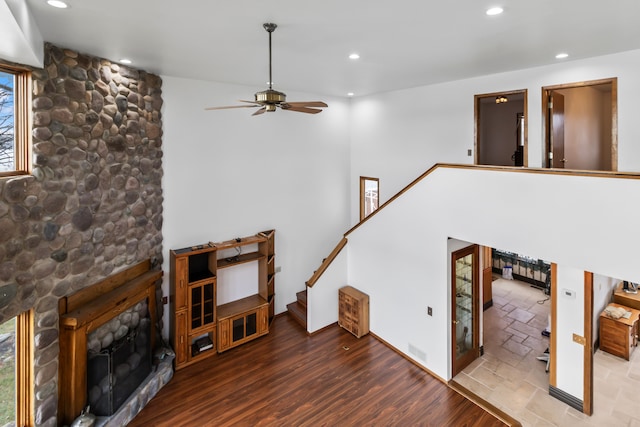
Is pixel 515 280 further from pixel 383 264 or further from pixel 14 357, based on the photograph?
pixel 14 357

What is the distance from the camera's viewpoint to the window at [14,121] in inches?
139

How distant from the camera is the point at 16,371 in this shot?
3.71 meters

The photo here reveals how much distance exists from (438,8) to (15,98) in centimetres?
444

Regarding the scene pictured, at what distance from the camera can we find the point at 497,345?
6.58 m

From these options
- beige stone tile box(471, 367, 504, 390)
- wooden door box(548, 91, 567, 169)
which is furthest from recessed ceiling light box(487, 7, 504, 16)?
beige stone tile box(471, 367, 504, 390)

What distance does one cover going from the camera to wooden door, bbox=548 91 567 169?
5341 millimetres

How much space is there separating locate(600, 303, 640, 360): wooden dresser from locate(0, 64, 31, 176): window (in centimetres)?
919

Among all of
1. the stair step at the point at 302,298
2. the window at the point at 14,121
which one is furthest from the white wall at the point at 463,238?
the window at the point at 14,121

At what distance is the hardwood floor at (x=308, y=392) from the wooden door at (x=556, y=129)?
4120 mm

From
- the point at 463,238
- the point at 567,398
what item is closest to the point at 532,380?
the point at 567,398

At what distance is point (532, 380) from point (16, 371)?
7.13 m

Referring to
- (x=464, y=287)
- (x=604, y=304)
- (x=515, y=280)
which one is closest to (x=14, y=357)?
(x=464, y=287)

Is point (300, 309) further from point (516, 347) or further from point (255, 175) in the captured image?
point (516, 347)

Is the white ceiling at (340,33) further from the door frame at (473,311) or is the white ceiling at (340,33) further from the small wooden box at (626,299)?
the small wooden box at (626,299)
